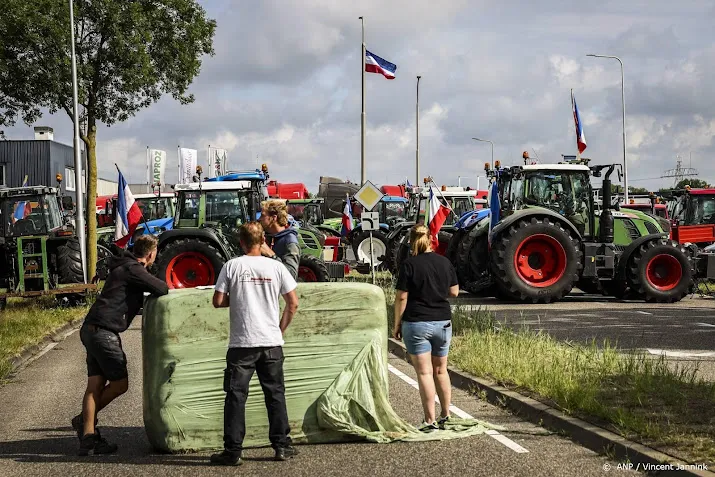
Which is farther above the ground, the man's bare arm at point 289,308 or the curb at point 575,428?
the man's bare arm at point 289,308

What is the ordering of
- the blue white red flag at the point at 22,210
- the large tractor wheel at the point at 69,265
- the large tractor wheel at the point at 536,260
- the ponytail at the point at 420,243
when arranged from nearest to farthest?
the ponytail at the point at 420,243
the large tractor wheel at the point at 536,260
the large tractor wheel at the point at 69,265
the blue white red flag at the point at 22,210

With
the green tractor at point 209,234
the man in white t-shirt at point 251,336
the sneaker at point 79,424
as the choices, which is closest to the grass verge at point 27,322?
the green tractor at point 209,234

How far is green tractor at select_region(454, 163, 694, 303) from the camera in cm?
2227

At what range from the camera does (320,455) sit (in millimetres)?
8555

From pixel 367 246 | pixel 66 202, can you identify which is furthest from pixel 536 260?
pixel 367 246

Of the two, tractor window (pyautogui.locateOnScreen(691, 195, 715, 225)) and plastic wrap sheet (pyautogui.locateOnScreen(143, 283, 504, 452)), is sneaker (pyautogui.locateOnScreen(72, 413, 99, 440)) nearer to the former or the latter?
plastic wrap sheet (pyautogui.locateOnScreen(143, 283, 504, 452))

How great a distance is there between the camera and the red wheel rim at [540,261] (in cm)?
2231

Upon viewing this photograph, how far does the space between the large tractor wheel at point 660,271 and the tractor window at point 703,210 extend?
977cm

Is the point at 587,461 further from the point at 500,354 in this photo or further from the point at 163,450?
the point at 500,354

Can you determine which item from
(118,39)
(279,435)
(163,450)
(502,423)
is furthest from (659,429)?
(118,39)

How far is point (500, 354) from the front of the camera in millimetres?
12789

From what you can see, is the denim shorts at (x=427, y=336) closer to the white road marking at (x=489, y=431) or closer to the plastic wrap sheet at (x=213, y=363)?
the plastic wrap sheet at (x=213, y=363)

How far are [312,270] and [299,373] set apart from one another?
13443 millimetres

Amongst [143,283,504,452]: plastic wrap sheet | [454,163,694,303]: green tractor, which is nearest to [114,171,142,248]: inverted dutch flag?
[454,163,694,303]: green tractor
